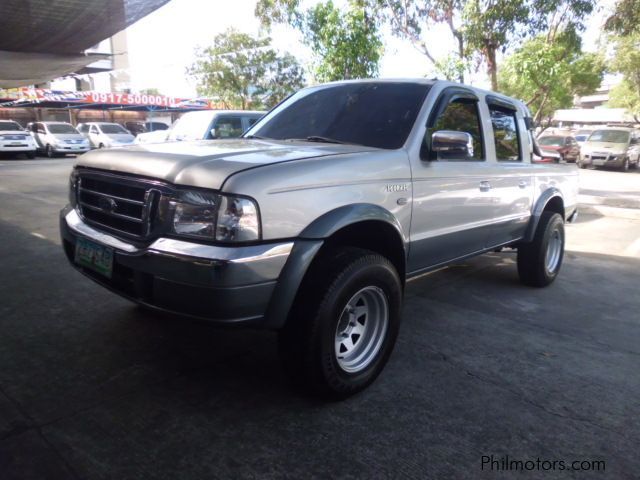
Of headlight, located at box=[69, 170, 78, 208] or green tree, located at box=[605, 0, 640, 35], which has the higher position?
green tree, located at box=[605, 0, 640, 35]

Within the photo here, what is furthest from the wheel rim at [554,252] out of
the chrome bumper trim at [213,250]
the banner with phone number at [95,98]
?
the banner with phone number at [95,98]

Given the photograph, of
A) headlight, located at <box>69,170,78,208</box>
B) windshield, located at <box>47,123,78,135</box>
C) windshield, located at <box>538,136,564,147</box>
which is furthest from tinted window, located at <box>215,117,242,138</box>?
windshield, located at <box>538,136,564,147</box>

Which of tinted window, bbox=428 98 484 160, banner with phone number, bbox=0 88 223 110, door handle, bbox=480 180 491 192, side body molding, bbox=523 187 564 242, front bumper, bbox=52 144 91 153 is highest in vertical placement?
banner with phone number, bbox=0 88 223 110

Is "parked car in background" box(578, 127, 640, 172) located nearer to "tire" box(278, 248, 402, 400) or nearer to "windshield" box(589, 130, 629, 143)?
"windshield" box(589, 130, 629, 143)

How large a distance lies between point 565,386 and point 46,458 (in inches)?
111

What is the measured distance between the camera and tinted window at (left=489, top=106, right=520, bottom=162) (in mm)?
4207

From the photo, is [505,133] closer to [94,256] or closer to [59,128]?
[94,256]

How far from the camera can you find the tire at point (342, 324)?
2.47 m

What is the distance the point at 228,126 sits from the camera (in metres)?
10.4

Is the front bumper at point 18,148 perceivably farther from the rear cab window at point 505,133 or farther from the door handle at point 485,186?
the door handle at point 485,186

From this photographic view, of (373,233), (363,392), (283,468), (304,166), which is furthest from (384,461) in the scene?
(304,166)

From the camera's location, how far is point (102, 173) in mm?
2758

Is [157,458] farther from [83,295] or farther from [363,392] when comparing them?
[83,295]

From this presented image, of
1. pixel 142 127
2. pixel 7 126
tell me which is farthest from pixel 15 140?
pixel 142 127
